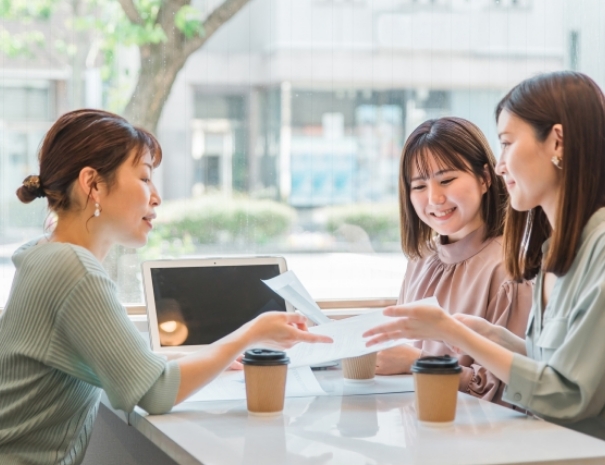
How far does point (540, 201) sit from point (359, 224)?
1.17 m

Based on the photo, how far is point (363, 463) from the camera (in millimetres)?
1240

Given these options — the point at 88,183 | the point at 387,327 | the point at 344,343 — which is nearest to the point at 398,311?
the point at 387,327

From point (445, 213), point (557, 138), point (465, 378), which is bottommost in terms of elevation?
point (465, 378)

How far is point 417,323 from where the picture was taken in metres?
1.57

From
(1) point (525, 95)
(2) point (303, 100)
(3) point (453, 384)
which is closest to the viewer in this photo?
(3) point (453, 384)

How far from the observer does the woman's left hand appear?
5.10ft

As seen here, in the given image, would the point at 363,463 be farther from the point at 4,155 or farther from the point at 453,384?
the point at 4,155

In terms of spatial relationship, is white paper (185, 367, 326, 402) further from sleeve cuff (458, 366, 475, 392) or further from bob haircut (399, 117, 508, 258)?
bob haircut (399, 117, 508, 258)

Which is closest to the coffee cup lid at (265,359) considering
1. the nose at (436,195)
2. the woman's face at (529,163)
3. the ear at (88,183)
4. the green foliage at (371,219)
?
the ear at (88,183)

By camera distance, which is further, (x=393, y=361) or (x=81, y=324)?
(x=393, y=361)

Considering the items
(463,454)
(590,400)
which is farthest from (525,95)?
(463,454)

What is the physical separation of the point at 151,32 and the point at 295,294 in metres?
1.17

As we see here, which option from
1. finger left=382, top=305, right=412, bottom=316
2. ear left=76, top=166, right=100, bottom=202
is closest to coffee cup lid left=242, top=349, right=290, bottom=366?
finger left=382, top=305, right=412, bottom=316

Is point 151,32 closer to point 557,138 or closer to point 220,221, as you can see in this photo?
point 220,221
